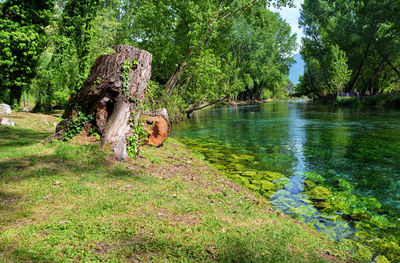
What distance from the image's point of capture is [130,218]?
465cm

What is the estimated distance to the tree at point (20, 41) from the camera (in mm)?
17359

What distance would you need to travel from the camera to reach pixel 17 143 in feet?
32.0

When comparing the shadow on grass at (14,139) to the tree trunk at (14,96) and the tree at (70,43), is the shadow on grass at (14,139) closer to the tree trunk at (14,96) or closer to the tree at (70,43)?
the tree trunk at (14,96)

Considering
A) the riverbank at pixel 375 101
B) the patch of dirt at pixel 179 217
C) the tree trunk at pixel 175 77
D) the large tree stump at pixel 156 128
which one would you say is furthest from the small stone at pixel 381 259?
the riverbank at pixel 375 101

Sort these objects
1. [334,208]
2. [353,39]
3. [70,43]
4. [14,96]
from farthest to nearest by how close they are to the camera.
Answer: [353,39] < [70,43] < [14,96] < [334,208]

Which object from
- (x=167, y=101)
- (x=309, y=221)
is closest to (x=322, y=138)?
(x=309, y=221)

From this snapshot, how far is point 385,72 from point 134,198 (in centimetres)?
6673

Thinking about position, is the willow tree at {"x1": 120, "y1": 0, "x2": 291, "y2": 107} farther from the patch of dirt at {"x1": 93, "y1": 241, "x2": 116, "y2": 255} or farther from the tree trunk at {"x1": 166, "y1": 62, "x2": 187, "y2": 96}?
the patch of dirt at {"x1": 93, "y1": 241, "x2": 116, "y2": 255}

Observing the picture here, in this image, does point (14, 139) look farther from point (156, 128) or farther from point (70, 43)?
point (70, 43)

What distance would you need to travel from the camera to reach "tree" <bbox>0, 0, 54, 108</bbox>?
1736cm

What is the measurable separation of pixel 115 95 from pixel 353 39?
48670 millimetres

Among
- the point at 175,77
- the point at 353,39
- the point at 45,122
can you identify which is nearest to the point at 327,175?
the point at 45,122

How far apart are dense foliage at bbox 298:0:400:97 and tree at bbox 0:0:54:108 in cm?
3812

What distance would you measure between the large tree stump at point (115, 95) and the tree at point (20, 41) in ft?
40.5
